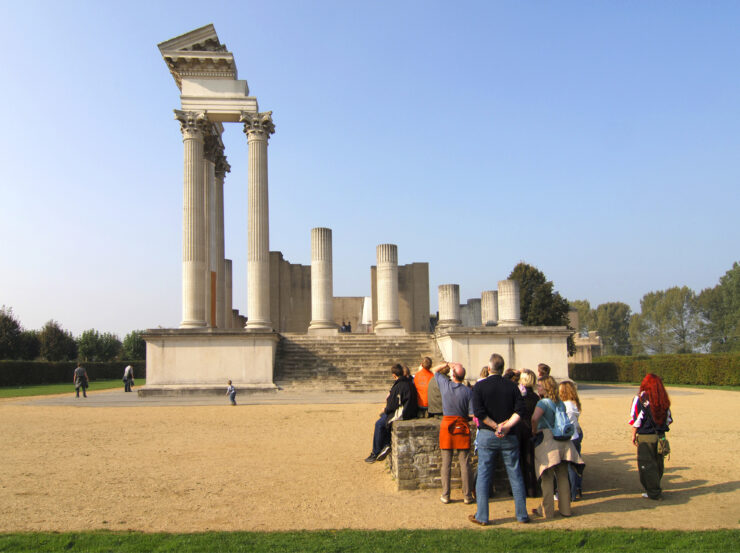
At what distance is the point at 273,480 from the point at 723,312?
91.2 meters

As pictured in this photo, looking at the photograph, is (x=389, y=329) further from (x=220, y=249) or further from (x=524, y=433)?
(x=524, y=433)

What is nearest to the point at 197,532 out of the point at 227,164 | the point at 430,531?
the point at 430,531

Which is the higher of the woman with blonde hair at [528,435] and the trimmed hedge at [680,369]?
the woman with blonde hair at [528,435]

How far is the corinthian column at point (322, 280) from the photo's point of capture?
3391 centimetres

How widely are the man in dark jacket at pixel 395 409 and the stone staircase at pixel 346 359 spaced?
16520 millimetres

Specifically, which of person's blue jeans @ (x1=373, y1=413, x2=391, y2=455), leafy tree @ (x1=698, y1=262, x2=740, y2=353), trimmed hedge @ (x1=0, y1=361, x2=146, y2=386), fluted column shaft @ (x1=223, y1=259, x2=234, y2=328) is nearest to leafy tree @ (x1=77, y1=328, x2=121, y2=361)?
trimmed hedge @ (x1=0, y1=361, x2=146, y2=386)

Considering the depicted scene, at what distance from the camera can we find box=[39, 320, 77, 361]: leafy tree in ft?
237

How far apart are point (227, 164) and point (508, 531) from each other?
34269 millimetres

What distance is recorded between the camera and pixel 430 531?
7.19 meters

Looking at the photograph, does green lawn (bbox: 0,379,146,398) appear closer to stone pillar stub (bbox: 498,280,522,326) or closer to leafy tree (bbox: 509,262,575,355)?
stone pillar stub (bbox: 498,280,522,326)

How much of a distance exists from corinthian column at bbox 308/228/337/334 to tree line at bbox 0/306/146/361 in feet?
149

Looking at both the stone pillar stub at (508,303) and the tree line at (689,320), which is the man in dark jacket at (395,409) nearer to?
the stone pillar stub at (508,303)

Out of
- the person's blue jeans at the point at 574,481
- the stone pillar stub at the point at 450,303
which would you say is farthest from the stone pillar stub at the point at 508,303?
the person's blue jeans at the point at 574,481

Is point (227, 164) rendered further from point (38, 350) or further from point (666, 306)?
point (666, 306)
